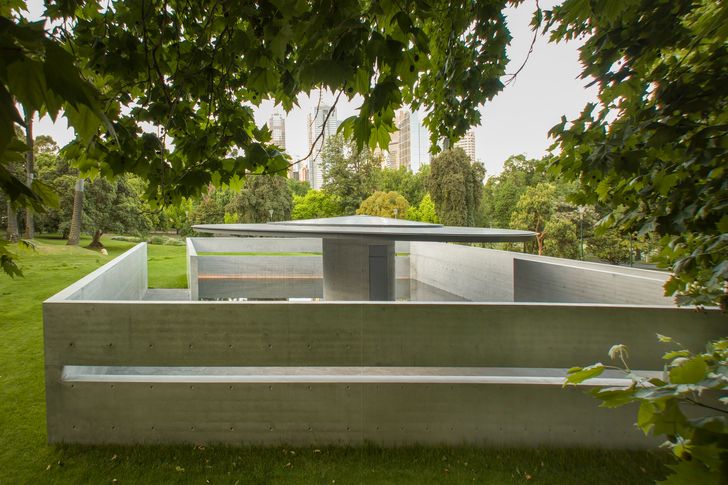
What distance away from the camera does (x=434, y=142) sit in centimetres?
353

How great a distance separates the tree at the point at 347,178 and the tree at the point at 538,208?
15271 mm

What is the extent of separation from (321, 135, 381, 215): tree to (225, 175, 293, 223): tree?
5.86 metres

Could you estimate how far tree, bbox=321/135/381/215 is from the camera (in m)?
37.3

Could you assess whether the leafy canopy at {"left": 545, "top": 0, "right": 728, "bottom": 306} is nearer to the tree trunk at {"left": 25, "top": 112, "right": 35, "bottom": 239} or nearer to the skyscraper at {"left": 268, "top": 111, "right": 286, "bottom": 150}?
the tree trunk at {"left": 25, "top": 112, "right": 35, "bottom": 239}

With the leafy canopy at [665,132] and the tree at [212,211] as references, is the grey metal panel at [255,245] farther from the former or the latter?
the tree at [212,211]

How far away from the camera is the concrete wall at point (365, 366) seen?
3.46m

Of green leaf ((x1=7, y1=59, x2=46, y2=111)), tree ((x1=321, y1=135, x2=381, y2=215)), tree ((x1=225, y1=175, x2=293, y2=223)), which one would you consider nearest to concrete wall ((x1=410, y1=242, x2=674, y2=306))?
green leaf ((x1=7, y1=59, x2=46, y2=111))

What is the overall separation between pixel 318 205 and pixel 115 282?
1216 inches

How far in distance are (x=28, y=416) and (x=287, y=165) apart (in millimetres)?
4031

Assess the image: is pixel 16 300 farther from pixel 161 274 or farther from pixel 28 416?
pixel 161 274

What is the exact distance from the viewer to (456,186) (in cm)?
3234

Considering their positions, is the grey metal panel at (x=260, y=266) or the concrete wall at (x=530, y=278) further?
the grey metal panel at (x=260, y=266)

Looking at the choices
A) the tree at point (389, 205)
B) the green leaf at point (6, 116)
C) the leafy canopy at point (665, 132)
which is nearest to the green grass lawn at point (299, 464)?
the leafy canopy at point (665, 132)

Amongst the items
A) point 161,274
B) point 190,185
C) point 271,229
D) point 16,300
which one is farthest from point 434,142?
point 161,274
